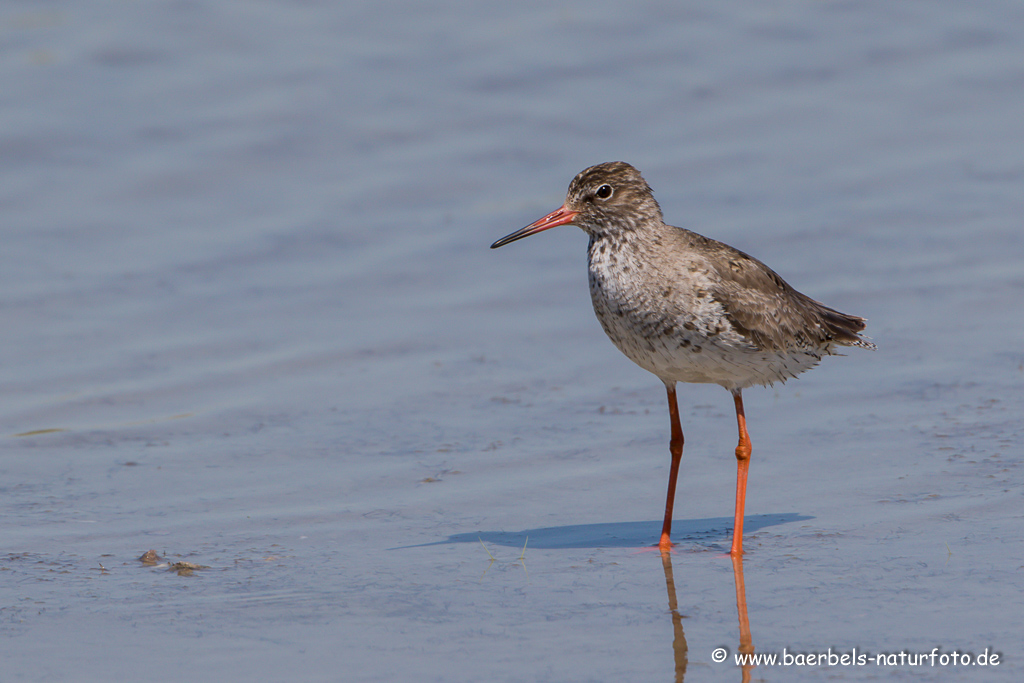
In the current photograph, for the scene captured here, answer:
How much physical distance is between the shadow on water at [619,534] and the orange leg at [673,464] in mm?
143

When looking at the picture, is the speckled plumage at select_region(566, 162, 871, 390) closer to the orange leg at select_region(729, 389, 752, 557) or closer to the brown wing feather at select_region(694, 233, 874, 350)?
the brown wing feather at select_region(694, 233, 874, 350)

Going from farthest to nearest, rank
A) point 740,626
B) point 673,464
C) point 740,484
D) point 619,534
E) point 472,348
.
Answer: point 472,348 < point 673,464 < point 619,534 < point 740,484 < point 740,626

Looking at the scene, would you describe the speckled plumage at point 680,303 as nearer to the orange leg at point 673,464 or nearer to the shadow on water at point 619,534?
the orange leg at point 673,464

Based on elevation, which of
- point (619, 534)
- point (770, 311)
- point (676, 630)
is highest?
point (770, 311)

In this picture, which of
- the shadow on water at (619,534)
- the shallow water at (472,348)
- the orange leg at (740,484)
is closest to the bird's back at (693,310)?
the orange leg at (740,484)

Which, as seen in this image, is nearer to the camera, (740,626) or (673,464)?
(740,626)

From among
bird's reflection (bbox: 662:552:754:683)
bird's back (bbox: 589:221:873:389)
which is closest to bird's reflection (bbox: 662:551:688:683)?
bird's reflection (bbox: 662:552:754:683)

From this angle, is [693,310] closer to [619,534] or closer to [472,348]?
[619,534]

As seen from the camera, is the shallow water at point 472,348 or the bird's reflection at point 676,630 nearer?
the bird's reflection at point 676,630

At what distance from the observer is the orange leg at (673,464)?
8.35 meters

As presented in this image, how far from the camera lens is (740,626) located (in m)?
6.99

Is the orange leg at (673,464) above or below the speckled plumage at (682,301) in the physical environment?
below

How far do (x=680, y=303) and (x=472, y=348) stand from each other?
166 inches

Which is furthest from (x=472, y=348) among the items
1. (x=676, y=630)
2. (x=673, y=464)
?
(x=676, y=630)
